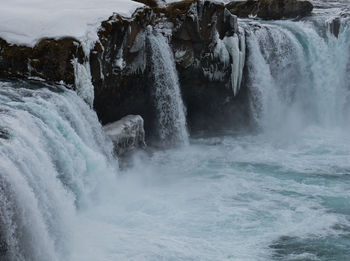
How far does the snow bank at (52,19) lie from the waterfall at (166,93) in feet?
5.96

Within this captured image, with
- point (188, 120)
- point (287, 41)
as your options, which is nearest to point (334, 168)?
point (188, 120)

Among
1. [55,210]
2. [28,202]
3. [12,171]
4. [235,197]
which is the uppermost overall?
[12,171]

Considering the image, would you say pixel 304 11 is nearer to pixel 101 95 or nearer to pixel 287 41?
pixel 287 41

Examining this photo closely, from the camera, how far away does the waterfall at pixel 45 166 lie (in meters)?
6.52

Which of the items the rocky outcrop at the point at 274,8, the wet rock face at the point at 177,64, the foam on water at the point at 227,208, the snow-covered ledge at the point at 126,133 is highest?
the rocky outcrop at the point at 274,8

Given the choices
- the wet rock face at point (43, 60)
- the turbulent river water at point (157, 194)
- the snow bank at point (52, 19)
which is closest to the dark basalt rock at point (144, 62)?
the wet rock face at point (43, 60)

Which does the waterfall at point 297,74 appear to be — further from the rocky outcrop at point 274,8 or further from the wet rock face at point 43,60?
the wet rock face at point 43,60

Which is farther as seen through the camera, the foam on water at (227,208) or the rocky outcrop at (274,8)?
the rocky outcrop at (274,8)

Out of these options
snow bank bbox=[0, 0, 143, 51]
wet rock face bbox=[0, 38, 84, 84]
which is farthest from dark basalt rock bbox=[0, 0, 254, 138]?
snow bank bbox=[0, 0, 143, 51]

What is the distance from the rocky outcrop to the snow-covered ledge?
10.7m

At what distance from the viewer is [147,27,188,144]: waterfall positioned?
46.6 ft

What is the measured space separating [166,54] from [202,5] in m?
1.90

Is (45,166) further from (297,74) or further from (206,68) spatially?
(297,74)

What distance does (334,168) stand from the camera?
43.8 feet
